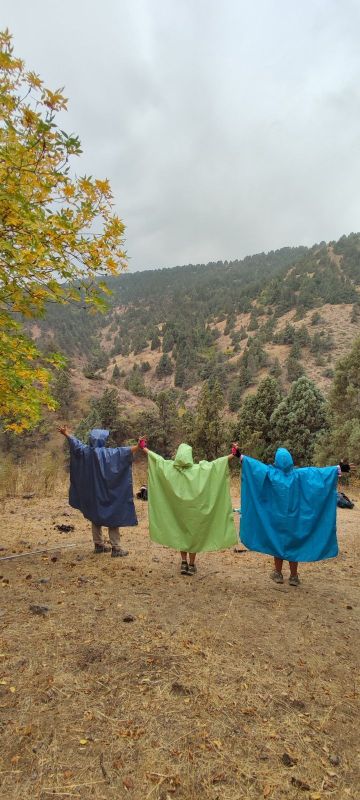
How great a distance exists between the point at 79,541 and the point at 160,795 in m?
5.32

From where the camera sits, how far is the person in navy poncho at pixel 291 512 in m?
5.30

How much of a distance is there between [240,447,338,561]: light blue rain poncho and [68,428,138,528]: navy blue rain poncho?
171 cm

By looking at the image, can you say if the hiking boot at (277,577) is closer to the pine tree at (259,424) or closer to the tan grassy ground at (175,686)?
the tan grassy ground at (175,686)

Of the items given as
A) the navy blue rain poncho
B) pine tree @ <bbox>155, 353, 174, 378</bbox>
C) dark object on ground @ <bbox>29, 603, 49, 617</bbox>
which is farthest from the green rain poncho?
pine tree @ <bbox>155, 353, 174, 378</bbox>

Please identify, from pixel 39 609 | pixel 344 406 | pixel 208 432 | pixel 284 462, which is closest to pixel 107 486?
pixel 39 609

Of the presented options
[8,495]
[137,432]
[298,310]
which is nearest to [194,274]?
[298,310]

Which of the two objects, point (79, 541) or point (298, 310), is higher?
point (298, 310)

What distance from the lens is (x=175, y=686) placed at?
11.0ft

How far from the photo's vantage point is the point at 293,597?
525cm

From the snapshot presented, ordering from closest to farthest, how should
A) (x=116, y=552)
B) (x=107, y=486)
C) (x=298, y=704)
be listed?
1. (x=298, y=704)
2. (x=107, y=486)
3. (x=116, y=552)

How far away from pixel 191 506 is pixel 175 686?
90.4 inches

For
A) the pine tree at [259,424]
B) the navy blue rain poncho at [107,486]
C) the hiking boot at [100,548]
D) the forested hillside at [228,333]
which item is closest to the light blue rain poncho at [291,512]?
the navy blue rain poncho at [107,486]

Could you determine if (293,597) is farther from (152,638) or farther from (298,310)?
(298,310)

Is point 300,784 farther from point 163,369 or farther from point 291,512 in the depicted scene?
point 163,369
